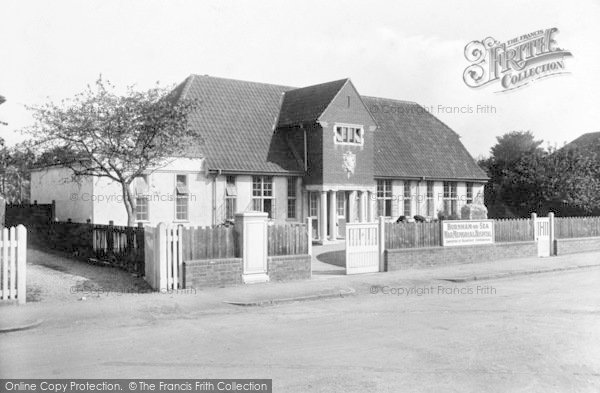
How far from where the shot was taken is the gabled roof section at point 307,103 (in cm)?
2902

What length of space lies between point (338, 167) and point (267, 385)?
22.7 m

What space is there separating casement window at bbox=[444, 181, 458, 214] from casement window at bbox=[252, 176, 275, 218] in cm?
1214

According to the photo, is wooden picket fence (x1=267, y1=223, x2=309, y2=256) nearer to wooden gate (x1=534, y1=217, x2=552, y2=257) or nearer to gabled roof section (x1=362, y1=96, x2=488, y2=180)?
wooden gate (x1=534, y1=217, x2=552, y2=257)

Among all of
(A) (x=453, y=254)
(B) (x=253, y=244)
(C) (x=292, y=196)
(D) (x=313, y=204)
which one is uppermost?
(C) (x=292, y=196)

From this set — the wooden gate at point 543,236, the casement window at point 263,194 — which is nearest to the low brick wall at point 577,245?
the wooden gate at point 543,236

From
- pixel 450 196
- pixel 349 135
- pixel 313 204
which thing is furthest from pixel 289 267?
pixel 450 196

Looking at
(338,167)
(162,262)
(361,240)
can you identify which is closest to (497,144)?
(338,167)

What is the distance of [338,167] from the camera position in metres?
29.0

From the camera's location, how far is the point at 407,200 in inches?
1326

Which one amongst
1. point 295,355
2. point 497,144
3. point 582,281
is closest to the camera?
point 295,355

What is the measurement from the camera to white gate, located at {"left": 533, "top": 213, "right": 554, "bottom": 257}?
24.0m

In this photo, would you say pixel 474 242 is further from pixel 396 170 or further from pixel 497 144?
pixel 497 144

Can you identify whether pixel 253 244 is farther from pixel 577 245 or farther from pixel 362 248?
pixel 577 245

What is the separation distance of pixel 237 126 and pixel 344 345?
21.2 metres
